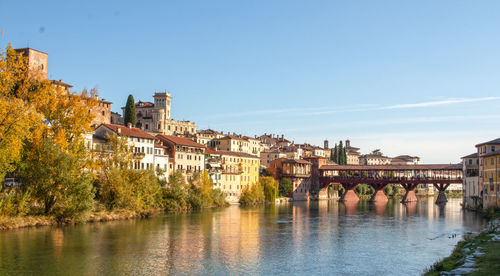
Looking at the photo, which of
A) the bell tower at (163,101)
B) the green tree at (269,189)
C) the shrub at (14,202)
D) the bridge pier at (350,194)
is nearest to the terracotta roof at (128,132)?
the shrub at (14,202)

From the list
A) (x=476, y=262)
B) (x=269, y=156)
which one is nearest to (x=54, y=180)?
(x=476, y=262)

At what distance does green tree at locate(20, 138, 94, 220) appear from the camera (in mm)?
40375

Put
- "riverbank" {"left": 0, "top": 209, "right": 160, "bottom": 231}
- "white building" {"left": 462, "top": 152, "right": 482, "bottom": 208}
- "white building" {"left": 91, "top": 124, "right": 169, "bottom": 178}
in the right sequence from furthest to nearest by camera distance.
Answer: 1. "white building" {"left": 462, "top": 152, "right": 482, "bottom": 208}
2. "white building" {"left": 91, "top": 124, "right": 169, "bottom": 178}
3. "riverbank" {"left": 0, "top": 209, "right": 160, "bottom": 231}

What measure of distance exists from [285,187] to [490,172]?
4701 cm

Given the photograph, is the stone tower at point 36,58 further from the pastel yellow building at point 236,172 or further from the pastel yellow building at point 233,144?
the pastel yellow building at point 233,144

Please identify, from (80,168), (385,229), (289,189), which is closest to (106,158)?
(80,168)

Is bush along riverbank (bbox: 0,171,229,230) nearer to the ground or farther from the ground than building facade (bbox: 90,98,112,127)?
nearer to the ground

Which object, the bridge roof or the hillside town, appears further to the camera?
the bridge roof

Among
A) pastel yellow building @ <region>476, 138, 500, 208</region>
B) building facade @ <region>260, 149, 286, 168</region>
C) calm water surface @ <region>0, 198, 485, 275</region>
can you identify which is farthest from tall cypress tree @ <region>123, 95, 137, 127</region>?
pastel yellow building @ <region>476, 138, 500, 208</region>

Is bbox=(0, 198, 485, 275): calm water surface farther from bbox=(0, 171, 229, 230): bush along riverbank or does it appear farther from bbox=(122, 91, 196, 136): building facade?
bbox=(122, 91, 196, 136): building facade

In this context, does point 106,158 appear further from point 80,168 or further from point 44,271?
point 44,271

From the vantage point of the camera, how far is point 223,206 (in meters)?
69.4

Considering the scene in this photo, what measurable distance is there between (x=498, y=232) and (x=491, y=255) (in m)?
10.7

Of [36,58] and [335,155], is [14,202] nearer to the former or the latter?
[36,58]
